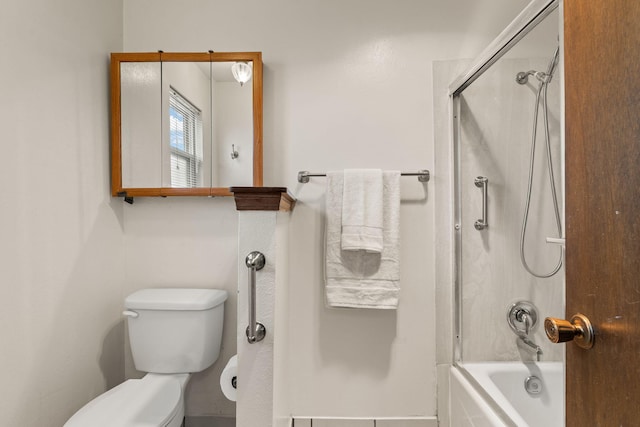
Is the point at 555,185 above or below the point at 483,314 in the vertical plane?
above

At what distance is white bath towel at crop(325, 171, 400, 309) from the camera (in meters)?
1.45

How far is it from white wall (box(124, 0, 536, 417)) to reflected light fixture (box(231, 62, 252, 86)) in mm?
92

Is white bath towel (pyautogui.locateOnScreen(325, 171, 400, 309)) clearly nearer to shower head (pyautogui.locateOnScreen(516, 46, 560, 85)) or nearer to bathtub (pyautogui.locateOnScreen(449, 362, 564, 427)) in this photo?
bathtub (pyautogui.locateOnScreen(449, 362, 564, 427))

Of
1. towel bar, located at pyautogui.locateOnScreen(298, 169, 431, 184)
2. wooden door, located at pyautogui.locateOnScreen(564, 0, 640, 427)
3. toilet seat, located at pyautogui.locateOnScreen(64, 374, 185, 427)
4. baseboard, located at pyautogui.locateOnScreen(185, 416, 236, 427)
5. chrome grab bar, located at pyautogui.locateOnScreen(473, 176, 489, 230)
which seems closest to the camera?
wooden door, located at pyautogui.locateOnScreen(564, 0, 640, 427)

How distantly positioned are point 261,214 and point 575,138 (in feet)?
2.63

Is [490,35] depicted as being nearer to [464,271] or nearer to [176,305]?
[464,271]

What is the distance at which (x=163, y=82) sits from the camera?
156 centimetres

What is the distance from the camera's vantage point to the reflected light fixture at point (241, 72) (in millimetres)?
1531

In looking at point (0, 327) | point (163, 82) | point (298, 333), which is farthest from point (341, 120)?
point (0, 327)

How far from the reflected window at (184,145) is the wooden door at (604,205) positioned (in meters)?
1.38

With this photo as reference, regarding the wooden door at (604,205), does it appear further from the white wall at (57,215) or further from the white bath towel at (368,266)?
the white wall at (57,215)

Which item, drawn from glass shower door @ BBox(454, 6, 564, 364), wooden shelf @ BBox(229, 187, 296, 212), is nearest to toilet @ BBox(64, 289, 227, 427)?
wooden shelf @ BBox(229, 187, 296, 212)

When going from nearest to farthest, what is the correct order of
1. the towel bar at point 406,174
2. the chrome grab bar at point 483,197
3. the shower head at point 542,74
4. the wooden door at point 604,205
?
the wooden door at point 604,205, the shower head at point 542,74, the chrome grab bar at point 483,197, the towel bar at point 406,174

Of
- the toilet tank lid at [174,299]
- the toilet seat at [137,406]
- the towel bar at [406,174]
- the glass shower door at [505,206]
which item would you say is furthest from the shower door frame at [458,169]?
the toilet seat at [137,406]
